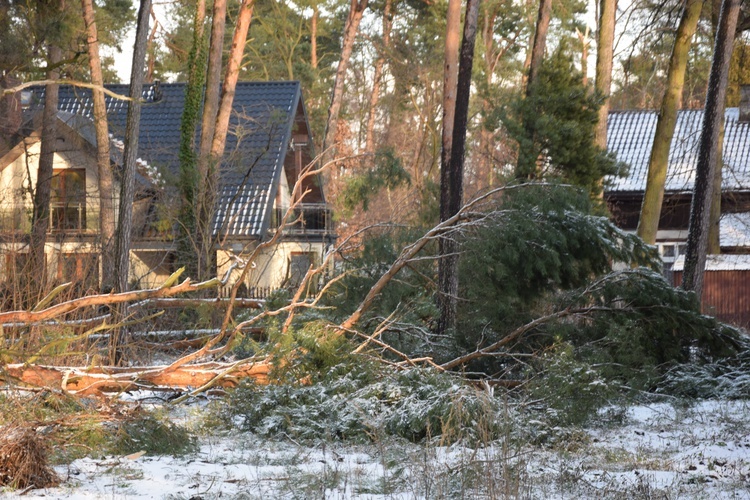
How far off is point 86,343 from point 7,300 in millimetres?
1883

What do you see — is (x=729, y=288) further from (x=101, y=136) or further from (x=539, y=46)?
(x=101, y=136)

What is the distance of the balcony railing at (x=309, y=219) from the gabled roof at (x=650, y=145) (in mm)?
8446

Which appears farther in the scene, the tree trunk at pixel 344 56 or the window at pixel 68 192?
the tree trunk at pixel 344 56

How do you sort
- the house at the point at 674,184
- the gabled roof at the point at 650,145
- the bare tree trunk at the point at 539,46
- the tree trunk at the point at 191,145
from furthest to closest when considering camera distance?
the gabled roof at the point at 650,145 < the house at the point at 674,184 < the bare tree trunk at the point at 539,46 < the tree trunk at the point at 191,145

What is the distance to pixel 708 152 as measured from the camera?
14461 mm

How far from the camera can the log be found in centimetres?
840

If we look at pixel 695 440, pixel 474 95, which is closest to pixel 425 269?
pixel 695 440

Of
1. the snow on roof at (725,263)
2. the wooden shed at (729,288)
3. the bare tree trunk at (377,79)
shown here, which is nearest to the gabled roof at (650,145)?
the snow on roof at (725,263)

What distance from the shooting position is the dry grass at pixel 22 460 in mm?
6199

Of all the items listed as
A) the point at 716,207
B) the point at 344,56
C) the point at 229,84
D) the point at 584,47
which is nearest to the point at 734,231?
the point at 716,207

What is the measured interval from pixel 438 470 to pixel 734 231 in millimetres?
22747

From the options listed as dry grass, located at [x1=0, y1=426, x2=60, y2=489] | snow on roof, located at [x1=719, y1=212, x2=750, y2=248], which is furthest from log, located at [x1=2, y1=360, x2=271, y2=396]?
snow on roof, located at [x1=719, y1=212, x2=750, y2=248]

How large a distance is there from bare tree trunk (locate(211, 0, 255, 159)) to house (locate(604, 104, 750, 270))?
10.9 metres

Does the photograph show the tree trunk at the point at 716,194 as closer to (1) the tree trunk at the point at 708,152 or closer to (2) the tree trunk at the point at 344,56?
(1) the tree trunk at the point at 708,152
